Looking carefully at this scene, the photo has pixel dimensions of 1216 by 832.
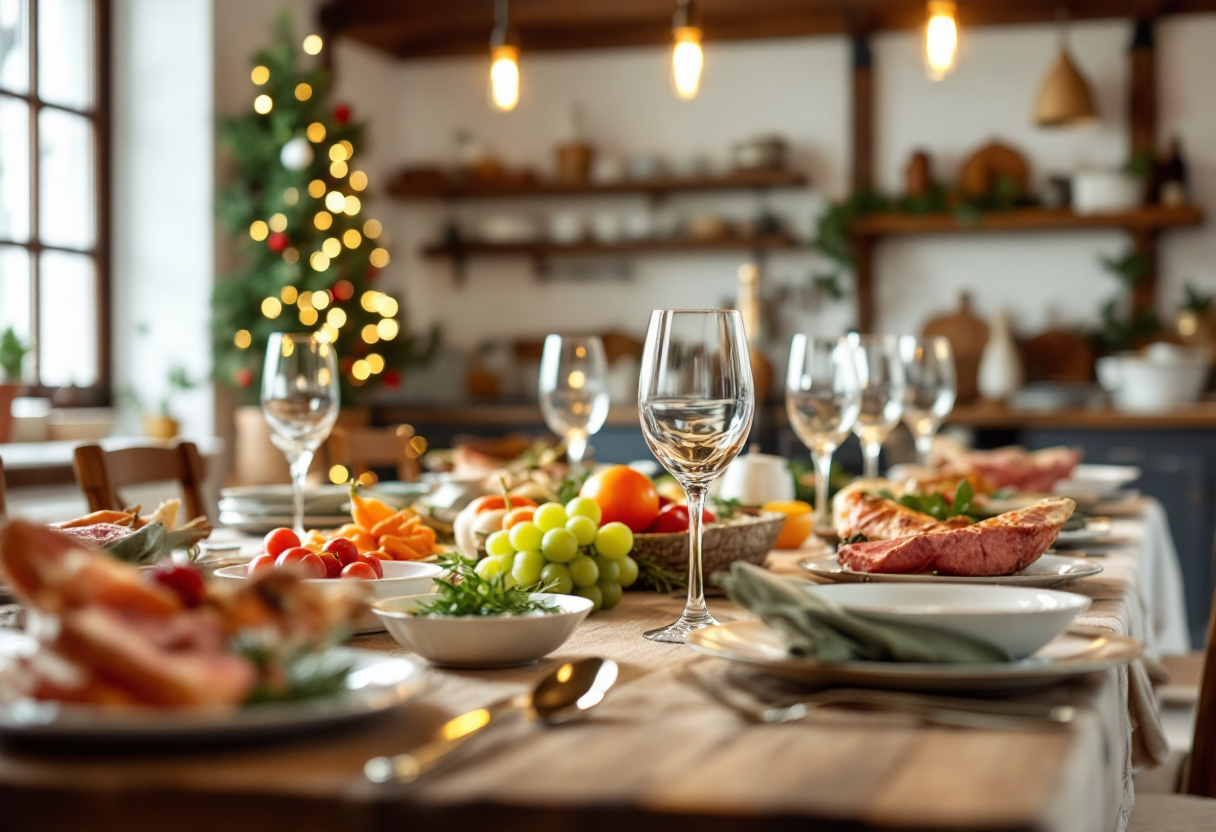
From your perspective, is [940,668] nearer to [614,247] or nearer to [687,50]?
[687,50]

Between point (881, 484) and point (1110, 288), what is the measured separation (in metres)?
4.31

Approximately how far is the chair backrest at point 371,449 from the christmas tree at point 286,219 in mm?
1905

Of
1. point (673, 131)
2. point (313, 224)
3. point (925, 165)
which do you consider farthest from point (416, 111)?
point (925, 165)

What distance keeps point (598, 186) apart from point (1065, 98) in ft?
6.69

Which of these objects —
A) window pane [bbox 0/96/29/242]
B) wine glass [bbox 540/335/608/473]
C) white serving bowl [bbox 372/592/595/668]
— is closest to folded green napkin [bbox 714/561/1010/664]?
white serving bowl [bbox 372/592/595/668]

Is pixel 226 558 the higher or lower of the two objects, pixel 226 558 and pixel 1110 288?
the lower

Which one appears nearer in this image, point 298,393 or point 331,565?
point 331,565

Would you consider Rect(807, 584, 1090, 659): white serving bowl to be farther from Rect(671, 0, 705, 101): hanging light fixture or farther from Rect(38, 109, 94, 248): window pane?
Rect(38, 109, 94, 248): window pane

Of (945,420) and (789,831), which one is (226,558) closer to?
(789,831)

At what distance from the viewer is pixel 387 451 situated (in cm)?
294

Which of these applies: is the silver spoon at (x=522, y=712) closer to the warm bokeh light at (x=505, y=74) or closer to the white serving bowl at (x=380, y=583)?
the white serving bowl at (x=380, y=583)

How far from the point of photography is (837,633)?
81cm

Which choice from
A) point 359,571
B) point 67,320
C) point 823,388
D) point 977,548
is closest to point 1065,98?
Answer: point 67,320

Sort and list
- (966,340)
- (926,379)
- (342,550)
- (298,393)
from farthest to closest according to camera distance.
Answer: (966,340) < (926,379) < (298,393) < (342,550)
